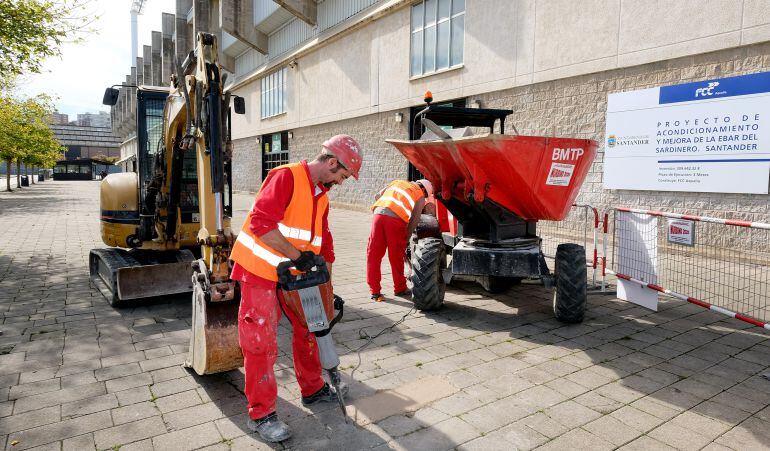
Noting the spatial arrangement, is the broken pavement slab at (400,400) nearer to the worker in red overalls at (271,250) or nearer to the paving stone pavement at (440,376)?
the paving stone pavement at (440,376)

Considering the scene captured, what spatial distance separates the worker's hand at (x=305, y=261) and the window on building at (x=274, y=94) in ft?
68.7

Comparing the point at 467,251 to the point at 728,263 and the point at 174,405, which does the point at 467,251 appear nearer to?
the point at 174,405

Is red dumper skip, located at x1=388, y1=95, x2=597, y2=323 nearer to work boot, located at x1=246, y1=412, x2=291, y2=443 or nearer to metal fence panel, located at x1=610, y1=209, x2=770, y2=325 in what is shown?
metal fence panel, located at x1=610, y1=209, x2=770, y2=325

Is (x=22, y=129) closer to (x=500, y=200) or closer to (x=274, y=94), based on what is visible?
(x=274, y=94)

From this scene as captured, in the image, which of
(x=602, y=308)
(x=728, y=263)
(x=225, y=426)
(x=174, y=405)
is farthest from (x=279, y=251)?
(x=728, y=263)

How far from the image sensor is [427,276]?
5484 millimetres

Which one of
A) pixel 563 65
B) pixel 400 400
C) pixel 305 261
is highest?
pixel 563 65

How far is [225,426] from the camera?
10.4 ft

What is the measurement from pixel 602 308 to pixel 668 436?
2.92m

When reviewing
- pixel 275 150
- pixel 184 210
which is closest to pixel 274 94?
pixel 275 150

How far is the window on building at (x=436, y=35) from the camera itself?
12914 millimetres

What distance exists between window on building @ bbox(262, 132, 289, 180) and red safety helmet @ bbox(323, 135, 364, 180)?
67.0ft

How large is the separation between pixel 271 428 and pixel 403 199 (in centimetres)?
357

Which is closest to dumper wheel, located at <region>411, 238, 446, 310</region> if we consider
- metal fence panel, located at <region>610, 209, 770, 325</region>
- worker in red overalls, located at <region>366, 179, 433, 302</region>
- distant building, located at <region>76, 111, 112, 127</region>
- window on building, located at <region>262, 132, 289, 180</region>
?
worker in red overalls, located at <region>366, 179, 433, 302</region>
